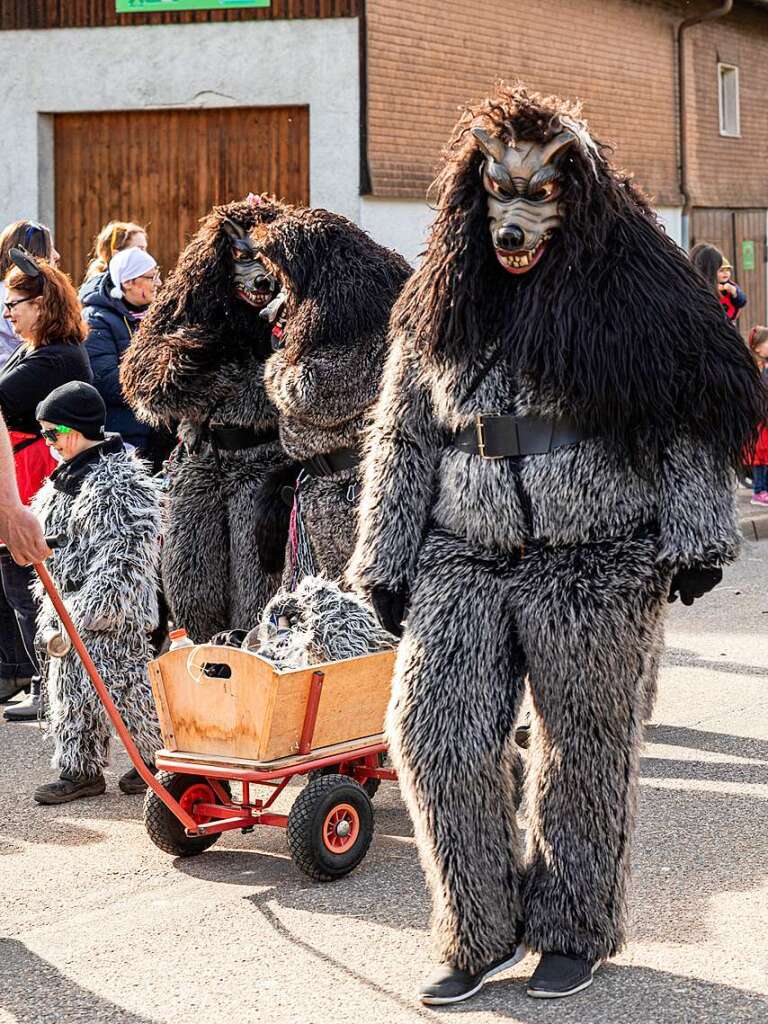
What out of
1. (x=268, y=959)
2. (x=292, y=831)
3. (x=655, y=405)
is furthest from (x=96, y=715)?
(x=655, y=405)

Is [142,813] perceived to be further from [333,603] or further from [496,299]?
[496,299]

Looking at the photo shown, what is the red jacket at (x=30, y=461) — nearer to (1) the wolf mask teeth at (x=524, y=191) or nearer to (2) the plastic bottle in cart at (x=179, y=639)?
(2) the plastic bottle in cart at (x=179, y=639)

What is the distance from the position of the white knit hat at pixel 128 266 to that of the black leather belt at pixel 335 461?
2456 mm

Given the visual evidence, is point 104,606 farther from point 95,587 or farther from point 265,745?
point 265,745

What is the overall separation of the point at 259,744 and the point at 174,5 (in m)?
11.9

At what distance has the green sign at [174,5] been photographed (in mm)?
15431

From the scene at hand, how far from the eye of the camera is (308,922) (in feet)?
15.6

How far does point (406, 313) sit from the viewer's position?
4.45 metres

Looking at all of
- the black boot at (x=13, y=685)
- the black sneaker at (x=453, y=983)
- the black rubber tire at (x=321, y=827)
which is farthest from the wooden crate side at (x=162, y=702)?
the black boot at (x=13, y=685)

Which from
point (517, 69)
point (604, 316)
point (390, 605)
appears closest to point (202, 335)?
point (390, 605)

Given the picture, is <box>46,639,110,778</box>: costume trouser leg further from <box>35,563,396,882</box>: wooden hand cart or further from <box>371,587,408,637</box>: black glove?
<box>371,587,408,637</box>: black glove

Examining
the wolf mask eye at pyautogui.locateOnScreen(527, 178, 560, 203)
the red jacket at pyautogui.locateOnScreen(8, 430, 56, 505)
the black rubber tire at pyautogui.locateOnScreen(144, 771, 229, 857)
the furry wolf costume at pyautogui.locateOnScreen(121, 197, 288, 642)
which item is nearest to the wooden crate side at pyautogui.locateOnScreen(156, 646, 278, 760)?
the black rubber tire at pyautogui.locateOnScreen(144, 771, 229, 857)

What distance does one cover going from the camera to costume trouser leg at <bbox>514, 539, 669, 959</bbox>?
4.09 m

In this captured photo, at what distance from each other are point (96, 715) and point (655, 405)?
9.41 ft
